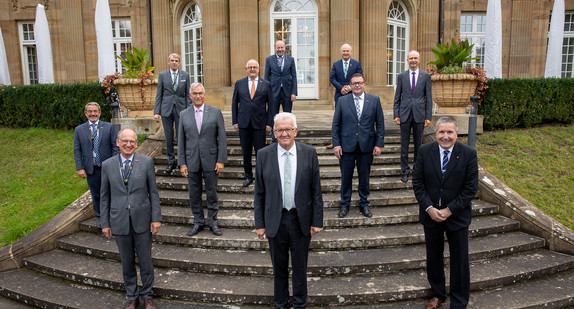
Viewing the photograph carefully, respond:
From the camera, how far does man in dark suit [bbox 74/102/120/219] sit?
5625 millimetres

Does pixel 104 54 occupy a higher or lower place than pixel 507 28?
lower

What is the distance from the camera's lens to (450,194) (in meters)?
3.82

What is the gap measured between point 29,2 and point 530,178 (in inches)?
797

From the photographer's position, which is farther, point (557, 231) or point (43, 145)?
point (43, 145)

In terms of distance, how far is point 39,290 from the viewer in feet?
15.3

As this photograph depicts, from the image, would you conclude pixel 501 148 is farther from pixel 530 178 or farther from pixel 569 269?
pixel 569 269

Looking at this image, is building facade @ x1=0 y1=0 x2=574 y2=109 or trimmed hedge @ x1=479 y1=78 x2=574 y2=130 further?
building facade @ x1=0 y1=0 x2=574 y2=109

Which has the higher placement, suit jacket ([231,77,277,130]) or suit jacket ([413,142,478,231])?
suit jacket ([231,77,277,130])

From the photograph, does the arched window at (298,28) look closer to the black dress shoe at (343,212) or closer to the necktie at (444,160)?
the black dress shoe at (343,212)

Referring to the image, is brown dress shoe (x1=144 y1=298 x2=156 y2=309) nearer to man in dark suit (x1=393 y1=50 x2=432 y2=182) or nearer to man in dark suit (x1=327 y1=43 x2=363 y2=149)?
man in dark suit (x1=393 y1=50 x2=432 y2=182)

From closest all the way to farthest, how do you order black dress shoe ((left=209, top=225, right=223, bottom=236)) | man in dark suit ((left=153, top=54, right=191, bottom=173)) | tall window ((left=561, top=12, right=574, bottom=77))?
black dress shoe ((left=209, top=225, right=223, bottom=236)), man in dark suit ((left=153, top=54, right=191, bottom=173)), tall window ((left=561, top=12, right=574, bottom=77))

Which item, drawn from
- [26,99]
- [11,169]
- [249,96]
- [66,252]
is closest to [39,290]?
[66,252]

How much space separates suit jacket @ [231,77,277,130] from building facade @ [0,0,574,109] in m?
6.84

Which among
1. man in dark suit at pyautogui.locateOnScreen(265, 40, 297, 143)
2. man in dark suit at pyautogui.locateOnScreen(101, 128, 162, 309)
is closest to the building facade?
man in dark suit at pyautogui.locateOnScreen(265, 40, 297, 143)
